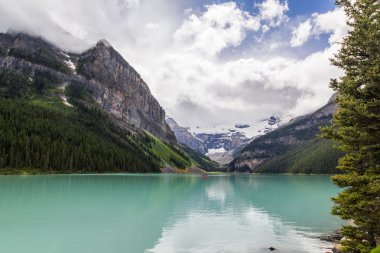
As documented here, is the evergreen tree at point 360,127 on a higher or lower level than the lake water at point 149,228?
higher

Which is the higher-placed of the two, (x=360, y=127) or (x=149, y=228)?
(x=360, y=127)

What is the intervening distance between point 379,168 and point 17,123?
18389cm

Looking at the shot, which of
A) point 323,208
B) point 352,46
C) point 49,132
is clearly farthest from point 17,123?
point 352,46

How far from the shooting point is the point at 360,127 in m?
22.5

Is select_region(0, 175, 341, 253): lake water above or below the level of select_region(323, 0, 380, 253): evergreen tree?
below

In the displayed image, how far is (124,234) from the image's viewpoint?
118 ft

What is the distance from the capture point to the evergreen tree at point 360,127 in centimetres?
2152

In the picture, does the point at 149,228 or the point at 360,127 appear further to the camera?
the point at 149,228

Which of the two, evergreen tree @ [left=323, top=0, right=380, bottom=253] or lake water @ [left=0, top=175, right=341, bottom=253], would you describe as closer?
evergreen tree @ [left=323, top=0, right=380, bottom=253]

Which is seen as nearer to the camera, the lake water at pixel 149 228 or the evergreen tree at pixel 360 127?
the evergreen tree at pixel 360 127

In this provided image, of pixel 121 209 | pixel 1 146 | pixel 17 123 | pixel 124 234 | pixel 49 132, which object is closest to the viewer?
pixel 124 234

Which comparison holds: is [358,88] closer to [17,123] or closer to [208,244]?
[208,244]

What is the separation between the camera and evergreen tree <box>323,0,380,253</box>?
21.5 m

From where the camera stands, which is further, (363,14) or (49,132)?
(49,132)
